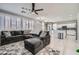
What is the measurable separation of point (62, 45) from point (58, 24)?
63 centimetres

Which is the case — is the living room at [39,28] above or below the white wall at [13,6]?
below

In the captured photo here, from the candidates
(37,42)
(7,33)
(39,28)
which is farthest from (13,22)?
(37,42)

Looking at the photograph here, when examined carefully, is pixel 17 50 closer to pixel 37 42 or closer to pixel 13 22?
pixel 37 42

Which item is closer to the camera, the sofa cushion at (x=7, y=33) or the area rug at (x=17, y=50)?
the area rug at (x=17, y=50)

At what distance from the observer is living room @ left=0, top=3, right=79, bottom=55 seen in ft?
7.36

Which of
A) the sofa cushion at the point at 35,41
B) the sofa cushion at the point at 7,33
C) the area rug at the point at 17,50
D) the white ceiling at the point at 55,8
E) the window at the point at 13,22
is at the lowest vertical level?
the area rug at the point at 17,50

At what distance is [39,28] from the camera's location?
2398 millimetres

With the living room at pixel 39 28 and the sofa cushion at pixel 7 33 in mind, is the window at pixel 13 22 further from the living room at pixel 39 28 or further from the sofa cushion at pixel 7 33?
the sofa cushion at pixel 7 33

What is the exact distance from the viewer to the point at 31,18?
2.37 m

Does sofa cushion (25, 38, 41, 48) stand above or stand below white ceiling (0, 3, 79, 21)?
below

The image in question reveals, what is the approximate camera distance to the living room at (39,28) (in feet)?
7.36

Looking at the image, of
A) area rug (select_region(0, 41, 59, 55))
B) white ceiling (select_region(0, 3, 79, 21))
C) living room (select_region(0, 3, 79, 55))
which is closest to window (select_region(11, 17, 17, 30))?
living room (select_region(0, 3, 79, 55))

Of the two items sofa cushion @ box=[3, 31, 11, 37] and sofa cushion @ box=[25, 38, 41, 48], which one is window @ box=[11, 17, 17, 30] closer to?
sofa cushion @ box=[3, 31, 11, 37]

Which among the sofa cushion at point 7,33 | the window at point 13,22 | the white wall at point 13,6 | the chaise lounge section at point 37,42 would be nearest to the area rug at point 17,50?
the chaise lounge section at point 37,42
